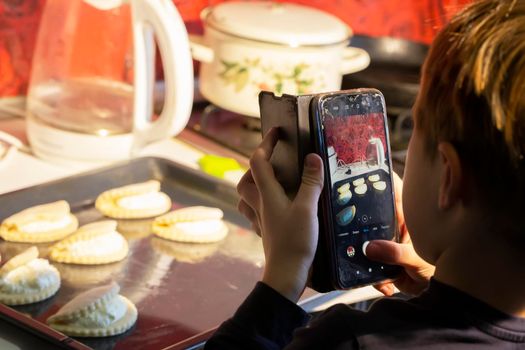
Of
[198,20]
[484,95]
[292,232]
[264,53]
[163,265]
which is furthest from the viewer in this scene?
[198,20]

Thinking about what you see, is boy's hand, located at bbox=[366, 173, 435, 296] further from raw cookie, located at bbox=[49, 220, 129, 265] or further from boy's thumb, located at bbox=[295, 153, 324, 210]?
raw cookie, located at bbox=[49, 220, 129, 265]

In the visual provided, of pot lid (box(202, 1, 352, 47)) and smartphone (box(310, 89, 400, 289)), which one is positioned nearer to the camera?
smartphone (box(310, 89, 400, 289))

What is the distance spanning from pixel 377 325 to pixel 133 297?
12.3 inches

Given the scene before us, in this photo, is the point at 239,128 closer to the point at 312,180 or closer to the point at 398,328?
the point at 312,180

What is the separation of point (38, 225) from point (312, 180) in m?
0.39

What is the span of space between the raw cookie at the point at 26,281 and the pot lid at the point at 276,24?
0.52m

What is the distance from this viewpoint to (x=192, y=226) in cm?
108

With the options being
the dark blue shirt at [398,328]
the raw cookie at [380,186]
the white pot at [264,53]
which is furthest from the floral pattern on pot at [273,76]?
the dark blue shirt at [398,328]

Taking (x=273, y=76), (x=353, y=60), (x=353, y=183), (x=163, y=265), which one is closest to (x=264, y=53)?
(x=273, y=76)

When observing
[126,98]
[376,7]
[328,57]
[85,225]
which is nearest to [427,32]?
[376,7]

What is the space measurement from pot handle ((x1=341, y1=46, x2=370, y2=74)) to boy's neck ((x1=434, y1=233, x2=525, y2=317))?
732 millimetres

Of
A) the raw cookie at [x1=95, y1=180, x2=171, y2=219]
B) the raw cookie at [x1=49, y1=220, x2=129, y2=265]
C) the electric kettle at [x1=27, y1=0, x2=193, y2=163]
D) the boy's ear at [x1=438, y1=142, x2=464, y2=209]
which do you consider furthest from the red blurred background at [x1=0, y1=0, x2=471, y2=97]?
the raw cookie at [x1=49, y1=220, x2=129, y2=265]

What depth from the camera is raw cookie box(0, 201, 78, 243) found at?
40.4 inches

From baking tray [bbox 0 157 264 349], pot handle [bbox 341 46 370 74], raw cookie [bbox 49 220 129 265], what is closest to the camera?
baking tray [bbox 0 157 264 349]
